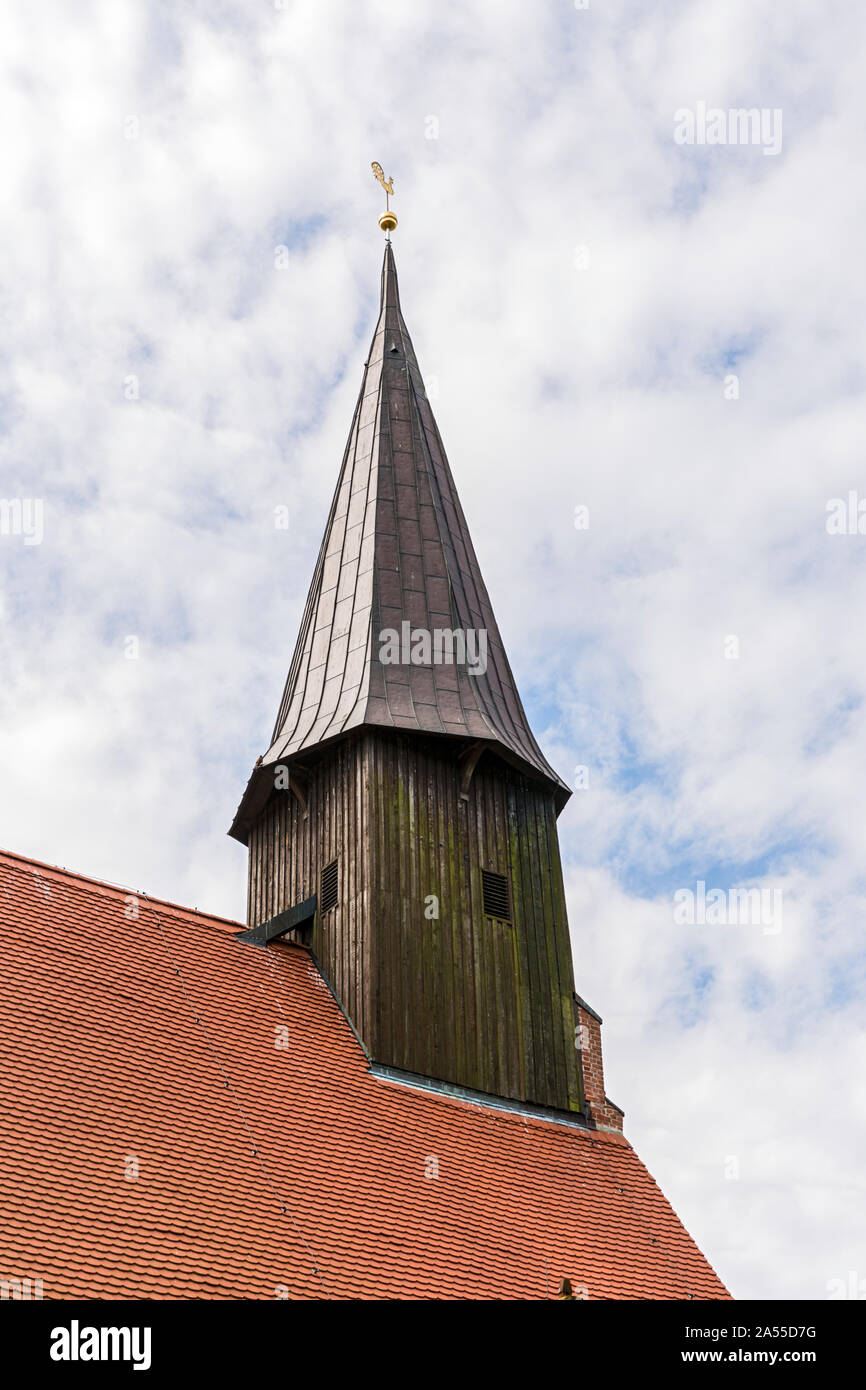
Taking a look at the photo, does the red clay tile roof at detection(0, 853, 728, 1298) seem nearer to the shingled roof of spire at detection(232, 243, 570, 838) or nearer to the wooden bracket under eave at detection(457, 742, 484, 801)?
the wooden bracket under eave at detection(457, 742, 484, 801)

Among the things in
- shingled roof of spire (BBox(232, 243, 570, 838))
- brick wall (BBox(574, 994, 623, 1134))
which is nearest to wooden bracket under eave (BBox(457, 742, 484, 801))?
shingled roof of spire (BBox(232, 243, 570, 838))

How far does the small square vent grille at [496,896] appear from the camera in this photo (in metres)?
16.9

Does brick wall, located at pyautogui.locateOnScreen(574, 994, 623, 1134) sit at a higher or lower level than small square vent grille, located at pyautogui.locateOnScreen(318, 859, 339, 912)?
lower

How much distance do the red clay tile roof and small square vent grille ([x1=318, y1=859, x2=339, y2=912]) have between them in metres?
0.66

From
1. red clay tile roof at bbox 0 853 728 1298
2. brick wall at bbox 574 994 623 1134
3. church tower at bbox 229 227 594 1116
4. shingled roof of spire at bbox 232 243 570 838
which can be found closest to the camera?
red clay tile roof at bbox 0 853 728 1298

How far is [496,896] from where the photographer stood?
17.0 metres

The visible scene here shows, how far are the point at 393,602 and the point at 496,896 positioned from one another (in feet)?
13.1

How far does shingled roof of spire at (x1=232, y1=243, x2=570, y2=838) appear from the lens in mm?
17578

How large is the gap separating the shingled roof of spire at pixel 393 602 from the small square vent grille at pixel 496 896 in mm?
1441

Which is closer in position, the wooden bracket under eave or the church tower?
the church tower

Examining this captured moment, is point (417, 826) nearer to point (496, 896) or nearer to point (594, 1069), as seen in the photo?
point (496, 896)

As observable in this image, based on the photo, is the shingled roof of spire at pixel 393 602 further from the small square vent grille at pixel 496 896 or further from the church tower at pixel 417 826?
the small square vent grille at pixel 496 896

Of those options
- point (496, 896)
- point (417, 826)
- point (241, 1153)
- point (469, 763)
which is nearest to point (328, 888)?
point (417, 826)
